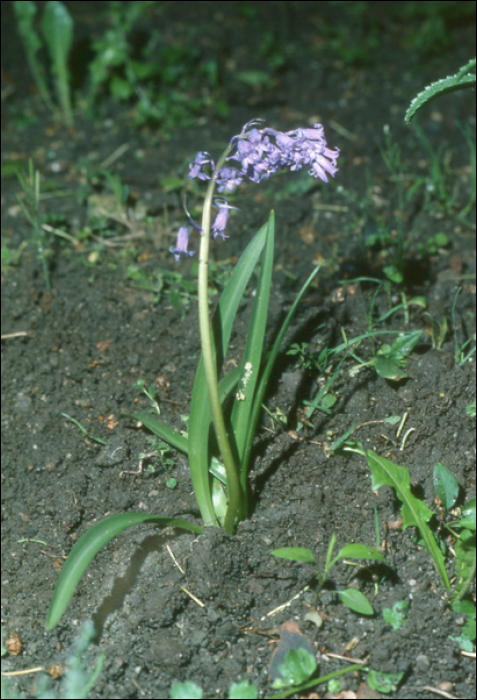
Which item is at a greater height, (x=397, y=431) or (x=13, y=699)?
(x=397, y=431)

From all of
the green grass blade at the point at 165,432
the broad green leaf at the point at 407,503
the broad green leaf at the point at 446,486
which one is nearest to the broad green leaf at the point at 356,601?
the broad green leaf at the point at 407,503

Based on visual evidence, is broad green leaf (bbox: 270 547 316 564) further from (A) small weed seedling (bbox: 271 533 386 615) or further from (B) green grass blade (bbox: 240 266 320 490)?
(B) green grass blade (bbox: 240 266 320 490)

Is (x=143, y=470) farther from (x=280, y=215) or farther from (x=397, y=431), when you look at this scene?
(x=280, y=215)

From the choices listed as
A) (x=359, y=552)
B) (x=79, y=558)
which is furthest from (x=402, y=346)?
(x=79, y=558)

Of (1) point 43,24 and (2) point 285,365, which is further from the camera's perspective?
(1) point 43,24

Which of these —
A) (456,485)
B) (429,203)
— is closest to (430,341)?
(456,485)

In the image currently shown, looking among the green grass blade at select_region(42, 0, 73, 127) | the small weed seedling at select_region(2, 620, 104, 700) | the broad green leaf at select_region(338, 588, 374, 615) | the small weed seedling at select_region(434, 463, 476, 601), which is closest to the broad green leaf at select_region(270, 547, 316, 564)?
the broad green leaf at select_region(338, 588, 374, 615)

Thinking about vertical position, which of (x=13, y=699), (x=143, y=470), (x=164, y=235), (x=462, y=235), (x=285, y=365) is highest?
(x=164, y=235)
